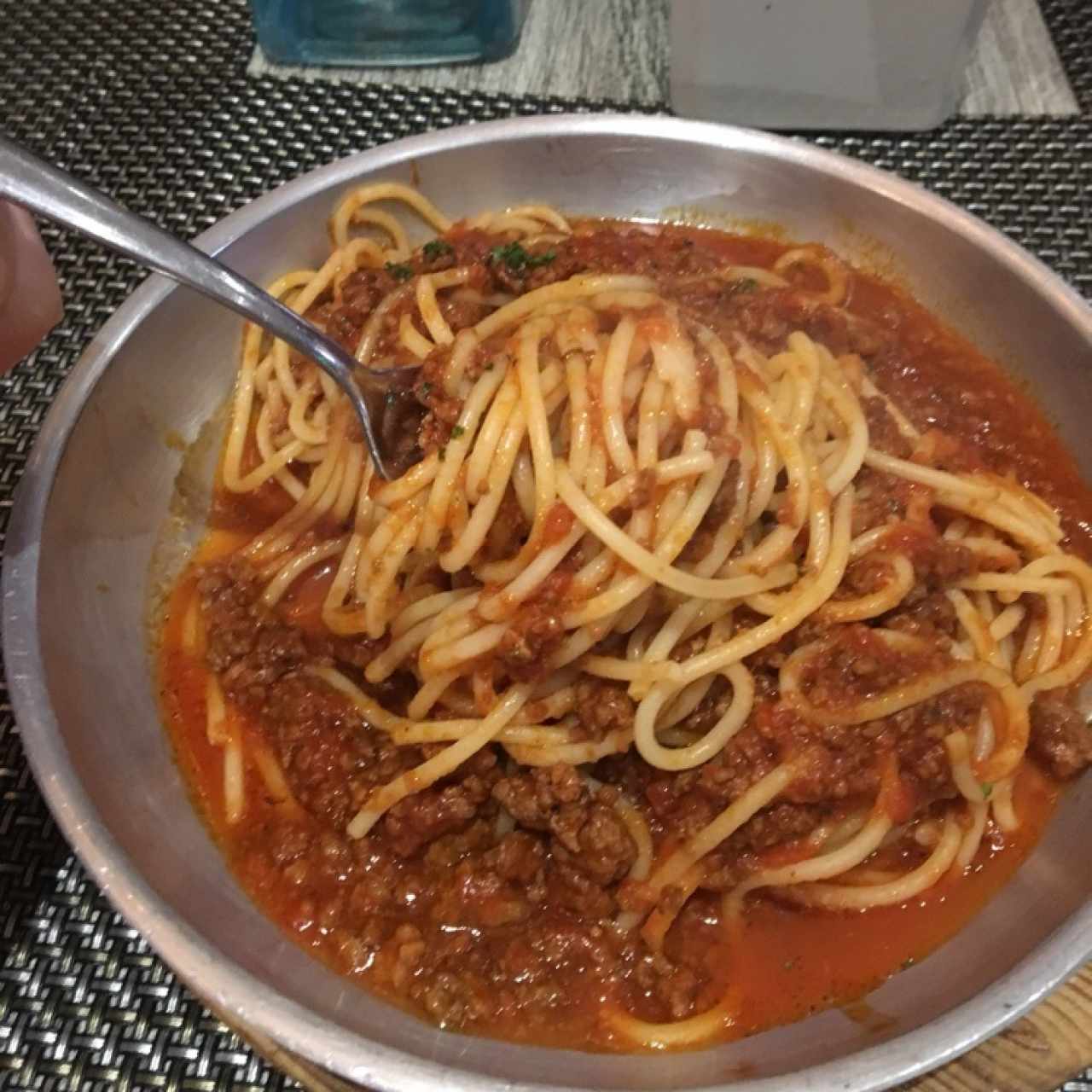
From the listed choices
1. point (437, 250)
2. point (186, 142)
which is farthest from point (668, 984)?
point (186, 142)

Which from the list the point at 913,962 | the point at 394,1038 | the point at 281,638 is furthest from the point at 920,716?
the point at 281,638

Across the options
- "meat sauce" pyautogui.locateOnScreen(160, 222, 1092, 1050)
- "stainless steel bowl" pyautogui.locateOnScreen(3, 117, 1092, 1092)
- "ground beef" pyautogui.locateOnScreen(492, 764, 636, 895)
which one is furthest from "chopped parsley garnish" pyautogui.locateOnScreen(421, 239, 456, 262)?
"ground beef" pyautogui.locateOnScreen(492, 764, 636, 895)

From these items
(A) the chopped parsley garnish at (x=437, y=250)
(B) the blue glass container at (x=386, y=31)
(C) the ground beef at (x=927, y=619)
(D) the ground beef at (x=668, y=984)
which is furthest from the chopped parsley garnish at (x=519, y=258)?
(B) the blue glass container at (x=386, y=31)

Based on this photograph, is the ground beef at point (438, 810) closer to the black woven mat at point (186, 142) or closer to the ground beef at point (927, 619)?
the black woven mat at point (186, 142)

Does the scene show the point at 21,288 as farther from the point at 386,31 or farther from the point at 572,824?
the point at 386,31

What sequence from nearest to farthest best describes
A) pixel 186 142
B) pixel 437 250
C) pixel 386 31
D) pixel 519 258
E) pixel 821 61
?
pixel 519 258, pixel 437 250, pixel 821 61, pixel 186 142, pixel 386 31
